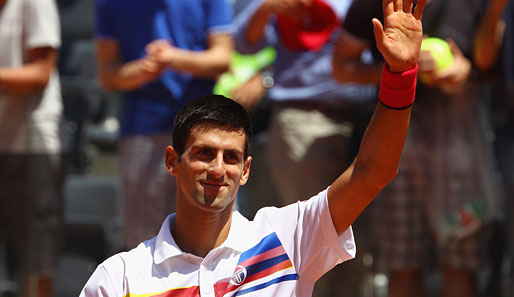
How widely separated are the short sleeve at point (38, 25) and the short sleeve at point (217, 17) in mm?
846

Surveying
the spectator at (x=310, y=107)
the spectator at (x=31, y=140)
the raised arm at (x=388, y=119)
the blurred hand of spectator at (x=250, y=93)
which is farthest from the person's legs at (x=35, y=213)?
the raised arm at (x=388, y=119)

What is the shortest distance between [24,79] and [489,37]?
2.39 m

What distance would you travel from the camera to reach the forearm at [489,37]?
470 centimetres

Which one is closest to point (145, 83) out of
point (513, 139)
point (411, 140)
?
point (411, 140)

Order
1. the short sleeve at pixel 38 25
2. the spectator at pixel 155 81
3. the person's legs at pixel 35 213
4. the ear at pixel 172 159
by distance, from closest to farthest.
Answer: the ear at pixel 172 159 → the spectator at pixel 155 81 → the short sleeve at pixel 38 25 → the person's legs at pixel 35 213

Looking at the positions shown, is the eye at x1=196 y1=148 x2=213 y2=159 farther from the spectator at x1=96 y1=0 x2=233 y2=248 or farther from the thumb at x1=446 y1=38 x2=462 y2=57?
the thumb at x1=446 y1=38 x2=462 y2=57

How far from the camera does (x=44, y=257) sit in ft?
17.2

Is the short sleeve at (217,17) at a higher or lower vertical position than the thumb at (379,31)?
lower

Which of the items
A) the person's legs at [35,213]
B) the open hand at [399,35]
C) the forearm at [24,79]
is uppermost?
the open hand at [399,35]

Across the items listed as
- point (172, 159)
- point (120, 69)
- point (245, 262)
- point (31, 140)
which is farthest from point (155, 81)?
point (245, 262)

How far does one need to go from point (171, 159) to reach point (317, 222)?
1.60ft

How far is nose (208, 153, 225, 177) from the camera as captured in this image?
107 inches

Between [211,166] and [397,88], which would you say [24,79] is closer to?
[211,166]

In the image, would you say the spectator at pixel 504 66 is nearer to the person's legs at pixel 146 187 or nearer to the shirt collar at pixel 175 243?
the person's legs at pixel 146 187
